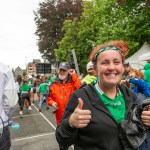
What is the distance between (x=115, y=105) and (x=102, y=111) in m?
0.15

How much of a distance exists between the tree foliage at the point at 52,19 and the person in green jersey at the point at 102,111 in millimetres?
33207

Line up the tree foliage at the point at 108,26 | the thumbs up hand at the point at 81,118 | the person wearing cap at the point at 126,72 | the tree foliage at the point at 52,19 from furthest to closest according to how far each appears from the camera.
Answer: the tree foliage at the point at 52,19, the tree foliage at the point at 108,26, the person wearing cap at the point at 126,72, the thumbs up hand at the point at 81,118

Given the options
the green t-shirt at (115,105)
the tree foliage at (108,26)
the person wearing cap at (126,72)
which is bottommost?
the green t-shirt at (115,105)

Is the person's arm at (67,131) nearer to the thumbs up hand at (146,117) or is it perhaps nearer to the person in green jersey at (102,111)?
the person in green jersey at (102,111)

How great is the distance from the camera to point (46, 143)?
281 inches

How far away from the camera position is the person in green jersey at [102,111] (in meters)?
2.02

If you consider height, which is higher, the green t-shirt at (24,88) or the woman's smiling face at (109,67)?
the woman's smiling face at (109,67)

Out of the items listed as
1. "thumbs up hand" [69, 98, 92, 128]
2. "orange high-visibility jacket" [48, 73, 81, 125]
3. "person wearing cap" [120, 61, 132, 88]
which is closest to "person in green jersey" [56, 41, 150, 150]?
"thumbs up hand" [69, 98, 92, 128]

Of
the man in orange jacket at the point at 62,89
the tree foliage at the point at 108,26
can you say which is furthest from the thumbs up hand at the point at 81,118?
the tree foliage at the point at 108,26

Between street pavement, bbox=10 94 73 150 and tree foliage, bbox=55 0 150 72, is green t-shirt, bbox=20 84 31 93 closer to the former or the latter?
street pavement, bbox=10 94 73 150

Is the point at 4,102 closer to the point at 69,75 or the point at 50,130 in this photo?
the point at 69,75

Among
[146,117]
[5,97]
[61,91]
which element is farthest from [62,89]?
[146,117]

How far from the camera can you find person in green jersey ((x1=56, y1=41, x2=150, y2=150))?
2018 millimetres

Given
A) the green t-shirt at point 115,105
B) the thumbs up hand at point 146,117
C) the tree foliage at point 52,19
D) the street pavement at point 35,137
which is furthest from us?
the tree foliage at point 52,19
